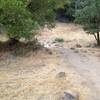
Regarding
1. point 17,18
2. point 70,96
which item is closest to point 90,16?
point 17,18

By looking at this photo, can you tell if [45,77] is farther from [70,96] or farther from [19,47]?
[19,47]

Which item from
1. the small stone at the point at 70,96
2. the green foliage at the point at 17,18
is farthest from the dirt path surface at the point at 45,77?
the green foliage at the point at 17,18

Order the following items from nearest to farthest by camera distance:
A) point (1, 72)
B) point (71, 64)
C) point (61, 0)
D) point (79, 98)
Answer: point (79, 98)
point (1, 72)
point (71, 64)
point (61, 0)

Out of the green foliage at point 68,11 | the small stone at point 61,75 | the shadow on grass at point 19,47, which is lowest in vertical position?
the green foliage at point 68,11

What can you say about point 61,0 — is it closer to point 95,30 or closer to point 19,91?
point 95,30

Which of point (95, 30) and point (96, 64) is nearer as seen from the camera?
point (96, 64)

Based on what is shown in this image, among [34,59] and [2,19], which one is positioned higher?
[2,19]

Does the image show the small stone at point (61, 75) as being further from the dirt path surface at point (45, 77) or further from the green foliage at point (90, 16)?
the green foliage at point (90, 16)

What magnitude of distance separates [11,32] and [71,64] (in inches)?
127

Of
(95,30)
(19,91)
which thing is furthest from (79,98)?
(95,30)

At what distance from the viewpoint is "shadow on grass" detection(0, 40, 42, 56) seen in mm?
13764

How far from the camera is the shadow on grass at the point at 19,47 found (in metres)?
13.8

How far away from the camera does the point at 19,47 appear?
14.4 meters

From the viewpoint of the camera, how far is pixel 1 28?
538 inches
